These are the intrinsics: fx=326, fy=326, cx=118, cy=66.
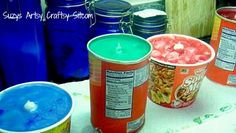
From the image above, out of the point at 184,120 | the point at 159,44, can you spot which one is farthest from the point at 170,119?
the point at 159,44

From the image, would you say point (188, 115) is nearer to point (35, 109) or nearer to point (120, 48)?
point (120, 48)

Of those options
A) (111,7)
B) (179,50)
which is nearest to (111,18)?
(111,7)

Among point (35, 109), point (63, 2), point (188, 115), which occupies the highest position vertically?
point (63, 2)

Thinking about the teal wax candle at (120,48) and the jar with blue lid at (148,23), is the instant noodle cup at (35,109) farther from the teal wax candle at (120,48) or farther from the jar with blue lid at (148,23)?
the jar with blue lid at (148,23)

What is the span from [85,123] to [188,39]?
0.95ft

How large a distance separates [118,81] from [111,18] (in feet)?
1.00

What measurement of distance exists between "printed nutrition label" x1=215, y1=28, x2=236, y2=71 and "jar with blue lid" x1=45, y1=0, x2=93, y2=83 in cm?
32

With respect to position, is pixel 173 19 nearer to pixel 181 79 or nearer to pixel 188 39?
pixel 188 39

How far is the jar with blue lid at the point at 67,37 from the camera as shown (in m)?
0.77

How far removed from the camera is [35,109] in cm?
50

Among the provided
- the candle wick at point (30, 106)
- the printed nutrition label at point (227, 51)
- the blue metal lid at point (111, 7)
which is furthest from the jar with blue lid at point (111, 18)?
the candle wick at point (30, 106)

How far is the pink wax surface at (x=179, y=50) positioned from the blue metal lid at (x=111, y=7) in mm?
133

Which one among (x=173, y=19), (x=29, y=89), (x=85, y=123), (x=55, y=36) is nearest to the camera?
(x=29, y=89)

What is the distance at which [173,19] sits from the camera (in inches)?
38.6
